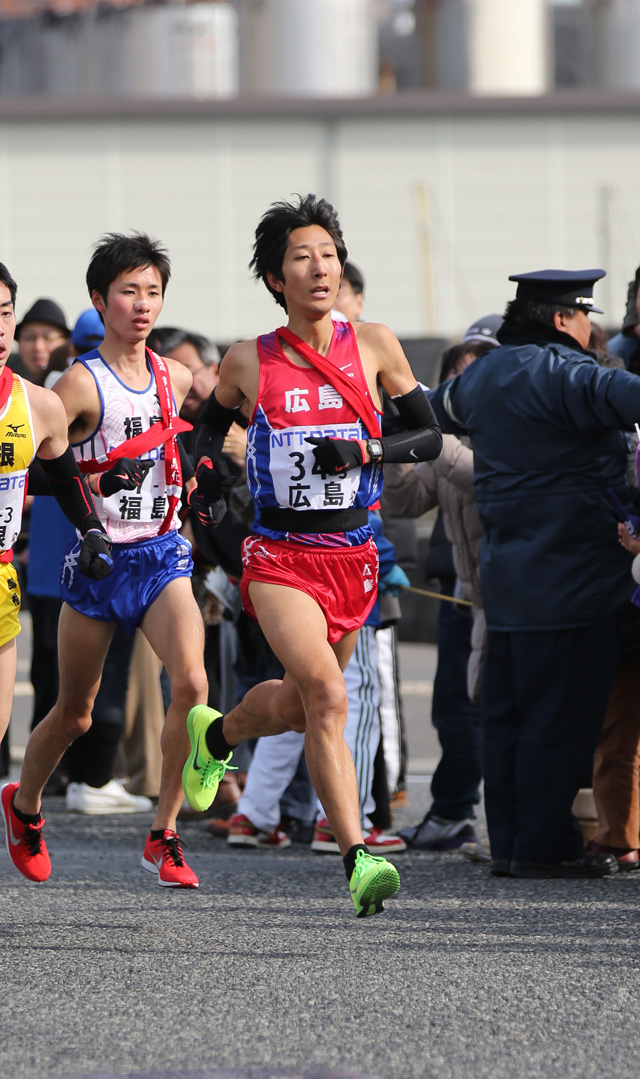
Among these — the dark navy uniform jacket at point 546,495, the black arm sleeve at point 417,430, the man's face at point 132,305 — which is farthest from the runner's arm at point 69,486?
the dark navy uniform jacket at point 546,495

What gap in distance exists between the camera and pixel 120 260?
19.4 feet

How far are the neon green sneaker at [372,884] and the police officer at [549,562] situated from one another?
166cm

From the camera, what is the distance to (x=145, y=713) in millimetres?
8398

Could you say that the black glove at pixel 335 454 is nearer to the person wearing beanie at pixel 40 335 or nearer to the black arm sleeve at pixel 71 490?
the black arm sleeve at pixel 71 490

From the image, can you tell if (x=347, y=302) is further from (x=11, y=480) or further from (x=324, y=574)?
(x=11, y=480)

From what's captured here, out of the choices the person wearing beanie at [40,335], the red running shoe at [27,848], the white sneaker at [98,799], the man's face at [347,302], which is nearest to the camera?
the red running shoe at [27,848]

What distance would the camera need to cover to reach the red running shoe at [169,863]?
5.53 meters

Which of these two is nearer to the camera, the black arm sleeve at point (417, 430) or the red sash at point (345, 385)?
the red sash at point (345, 385)

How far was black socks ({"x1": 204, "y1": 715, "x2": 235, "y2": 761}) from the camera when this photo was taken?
5652 mm

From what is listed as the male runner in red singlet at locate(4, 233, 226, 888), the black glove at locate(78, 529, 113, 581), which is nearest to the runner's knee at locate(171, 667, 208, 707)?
the male runner in red singlet at locate(4, 233, 226, 888)

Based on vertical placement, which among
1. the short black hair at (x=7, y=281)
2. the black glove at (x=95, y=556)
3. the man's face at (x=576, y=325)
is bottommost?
the black glove at (x=95, y=556)

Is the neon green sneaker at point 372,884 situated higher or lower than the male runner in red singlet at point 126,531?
lower

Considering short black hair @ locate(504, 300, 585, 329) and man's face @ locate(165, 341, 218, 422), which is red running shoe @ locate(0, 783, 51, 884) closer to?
short black hair @ locate(504, 300, 585, 329)

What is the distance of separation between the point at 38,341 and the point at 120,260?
152 inches
